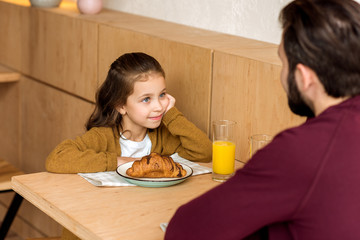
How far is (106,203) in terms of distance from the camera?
1543mm

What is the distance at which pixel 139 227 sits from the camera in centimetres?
141

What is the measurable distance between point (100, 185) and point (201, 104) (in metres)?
0.53

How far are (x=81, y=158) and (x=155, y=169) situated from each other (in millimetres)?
239

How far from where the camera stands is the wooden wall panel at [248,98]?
1777 millimetres

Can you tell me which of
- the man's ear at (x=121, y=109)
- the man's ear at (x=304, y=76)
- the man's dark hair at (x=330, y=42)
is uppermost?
the man's dark hair at (x=330, y=42)

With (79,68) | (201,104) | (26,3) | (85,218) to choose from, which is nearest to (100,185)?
(85,218)

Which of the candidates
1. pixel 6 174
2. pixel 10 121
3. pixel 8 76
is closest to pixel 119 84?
pixel 6 174

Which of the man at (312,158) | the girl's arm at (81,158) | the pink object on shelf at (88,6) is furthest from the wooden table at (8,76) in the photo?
the man at (312,158)

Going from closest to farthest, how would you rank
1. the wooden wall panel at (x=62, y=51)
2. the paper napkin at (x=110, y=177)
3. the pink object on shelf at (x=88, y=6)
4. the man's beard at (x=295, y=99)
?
1. the man's beard at (x=295, y=99)
2. the paper napkin at (x=110, y=177)
3. the wooden wall panel at (x=62, y=51)
4. the pink object on shelf at (x=88, y=6)

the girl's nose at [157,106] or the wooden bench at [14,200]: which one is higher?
the girl's nose at [157,106]

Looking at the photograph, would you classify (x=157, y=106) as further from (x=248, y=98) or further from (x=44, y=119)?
(x=44, y=119)

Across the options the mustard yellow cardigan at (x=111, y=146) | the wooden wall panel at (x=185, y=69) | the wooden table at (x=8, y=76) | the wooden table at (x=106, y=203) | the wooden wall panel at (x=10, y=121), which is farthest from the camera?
the wooden wall panel at (x=10, y=121)

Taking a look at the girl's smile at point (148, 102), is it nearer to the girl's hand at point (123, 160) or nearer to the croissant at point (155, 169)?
the girl's hand at point (123, 160)

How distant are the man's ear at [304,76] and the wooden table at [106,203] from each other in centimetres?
49
